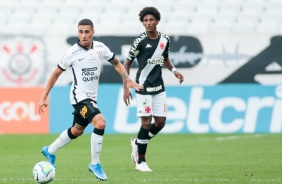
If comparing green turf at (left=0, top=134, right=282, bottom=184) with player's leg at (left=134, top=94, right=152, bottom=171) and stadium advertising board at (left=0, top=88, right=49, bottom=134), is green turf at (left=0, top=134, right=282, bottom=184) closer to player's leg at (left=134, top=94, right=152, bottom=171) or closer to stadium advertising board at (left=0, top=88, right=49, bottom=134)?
player's leg at (left=134, top=94, right=152, bottom=171)

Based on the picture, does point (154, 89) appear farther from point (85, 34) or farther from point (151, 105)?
point (85, 34)

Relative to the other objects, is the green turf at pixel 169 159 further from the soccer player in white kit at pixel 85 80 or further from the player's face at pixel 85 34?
the player's face at pixel 85 34

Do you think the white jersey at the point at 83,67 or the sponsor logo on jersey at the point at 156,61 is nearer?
the white jersey at the point at 83,67

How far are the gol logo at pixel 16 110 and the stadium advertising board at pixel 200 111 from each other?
0.54 meters

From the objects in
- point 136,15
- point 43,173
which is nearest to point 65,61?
point 43,173

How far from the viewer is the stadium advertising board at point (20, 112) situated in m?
19.7

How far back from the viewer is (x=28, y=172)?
11453 mm

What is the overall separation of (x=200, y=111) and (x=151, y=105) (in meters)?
7.65

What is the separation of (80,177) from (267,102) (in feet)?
32.7

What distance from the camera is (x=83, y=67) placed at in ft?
35.0

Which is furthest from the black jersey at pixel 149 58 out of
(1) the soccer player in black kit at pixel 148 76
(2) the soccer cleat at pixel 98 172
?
(2) the soccer cleat at pixel 98 172

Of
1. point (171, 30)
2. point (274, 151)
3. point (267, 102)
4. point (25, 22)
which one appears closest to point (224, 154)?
point (274, 151)

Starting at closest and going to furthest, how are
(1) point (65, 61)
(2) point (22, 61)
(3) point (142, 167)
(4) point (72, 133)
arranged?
(1) point (65, 61)
(4) point (72, 133)
(3) point (142, 167)
(2) point (22, 61)

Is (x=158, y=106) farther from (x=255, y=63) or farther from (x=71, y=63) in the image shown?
(x=255, y=63)
